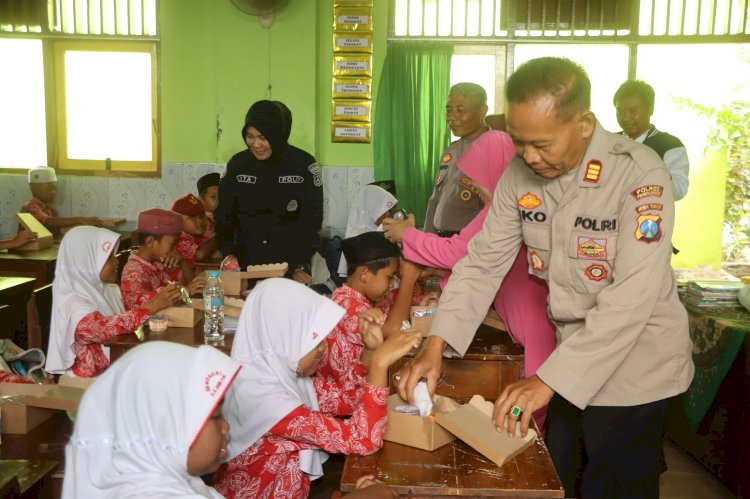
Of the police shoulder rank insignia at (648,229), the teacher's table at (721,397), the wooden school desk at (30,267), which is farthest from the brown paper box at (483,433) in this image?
the wooden school desk at (30,267)

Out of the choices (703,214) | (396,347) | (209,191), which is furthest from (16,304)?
(703,214)

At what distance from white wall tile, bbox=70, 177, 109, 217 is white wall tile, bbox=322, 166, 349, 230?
185 cm

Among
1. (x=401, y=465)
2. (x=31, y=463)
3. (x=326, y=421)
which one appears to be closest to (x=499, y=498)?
(x=401, y=465)

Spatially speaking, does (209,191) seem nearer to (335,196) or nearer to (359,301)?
(335,196)

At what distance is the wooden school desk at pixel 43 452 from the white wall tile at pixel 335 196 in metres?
3.84

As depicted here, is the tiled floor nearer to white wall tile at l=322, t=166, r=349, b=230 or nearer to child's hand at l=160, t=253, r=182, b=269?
child's hand at l=160, t=253, r=182, b=269

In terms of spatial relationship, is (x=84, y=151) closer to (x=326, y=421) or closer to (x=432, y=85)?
(x=432, y=85)

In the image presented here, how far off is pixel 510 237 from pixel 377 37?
4089 mm

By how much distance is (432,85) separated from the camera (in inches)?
223

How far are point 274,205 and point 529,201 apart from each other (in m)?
2.49

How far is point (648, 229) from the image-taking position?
64.6 inches

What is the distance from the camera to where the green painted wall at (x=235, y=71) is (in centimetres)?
560

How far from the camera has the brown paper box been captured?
5.34ft


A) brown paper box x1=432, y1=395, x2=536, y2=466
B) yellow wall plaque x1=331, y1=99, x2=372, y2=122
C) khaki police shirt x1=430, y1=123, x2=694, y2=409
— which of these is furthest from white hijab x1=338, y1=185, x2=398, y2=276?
brown paper box x1=432, y1=395, x2=536, y2=466
